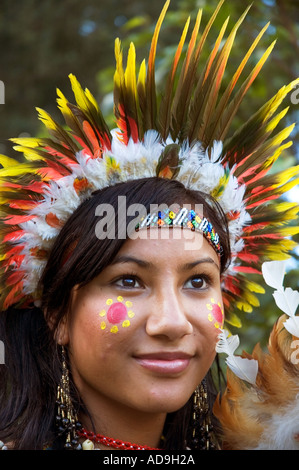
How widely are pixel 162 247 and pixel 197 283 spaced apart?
0.68 feet

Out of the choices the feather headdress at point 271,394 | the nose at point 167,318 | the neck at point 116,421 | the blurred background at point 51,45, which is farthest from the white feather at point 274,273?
the blurred background at point 51,45

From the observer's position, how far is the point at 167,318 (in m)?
1.99

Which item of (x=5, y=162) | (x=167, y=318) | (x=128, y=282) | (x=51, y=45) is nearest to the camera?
(x=167, y=318)

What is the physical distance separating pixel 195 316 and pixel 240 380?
32cm

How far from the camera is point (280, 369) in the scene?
2139 mm

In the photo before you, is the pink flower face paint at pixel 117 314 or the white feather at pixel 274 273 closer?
the pink flower face paint at pixel 117 314

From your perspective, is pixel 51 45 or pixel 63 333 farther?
pixel 51 45

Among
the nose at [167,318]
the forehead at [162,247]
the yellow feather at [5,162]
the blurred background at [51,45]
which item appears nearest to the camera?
the nose at [167,318]

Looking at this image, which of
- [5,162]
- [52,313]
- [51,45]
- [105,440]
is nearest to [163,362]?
[105,440]

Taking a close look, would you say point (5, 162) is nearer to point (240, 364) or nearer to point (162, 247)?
point (162, 247)

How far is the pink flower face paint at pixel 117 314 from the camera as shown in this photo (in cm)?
202

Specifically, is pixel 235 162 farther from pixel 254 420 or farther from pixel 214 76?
pixel 254 420

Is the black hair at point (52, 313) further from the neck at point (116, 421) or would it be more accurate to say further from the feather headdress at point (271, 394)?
the feather headdress at point (271, 394)

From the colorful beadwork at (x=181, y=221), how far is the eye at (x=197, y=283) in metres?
0.16
